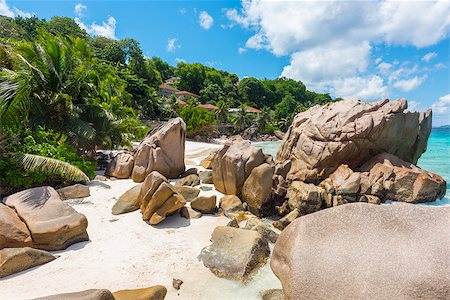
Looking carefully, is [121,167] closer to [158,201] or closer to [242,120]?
[158,201]

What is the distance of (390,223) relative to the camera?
4117 mm

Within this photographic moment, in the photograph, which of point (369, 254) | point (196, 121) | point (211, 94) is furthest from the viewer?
point (211, 94)

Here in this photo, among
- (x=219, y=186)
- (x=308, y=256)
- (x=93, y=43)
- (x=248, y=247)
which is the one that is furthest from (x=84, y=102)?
(x=93, y=43)

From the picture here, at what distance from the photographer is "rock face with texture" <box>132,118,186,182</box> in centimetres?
1209

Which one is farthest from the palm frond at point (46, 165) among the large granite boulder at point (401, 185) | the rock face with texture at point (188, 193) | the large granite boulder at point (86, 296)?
the large granite boulder at point (401, 185)

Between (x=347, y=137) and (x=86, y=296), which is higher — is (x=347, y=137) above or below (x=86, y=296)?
above

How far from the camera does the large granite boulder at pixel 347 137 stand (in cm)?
1298

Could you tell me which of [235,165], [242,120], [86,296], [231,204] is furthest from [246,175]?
[242,120]

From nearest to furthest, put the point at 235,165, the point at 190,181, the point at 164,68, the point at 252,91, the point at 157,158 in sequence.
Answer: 1. the point at 235,165
2. the point at 190,181
3. the point at 157,158
4. the point at 252,91
5. the point at 164,68

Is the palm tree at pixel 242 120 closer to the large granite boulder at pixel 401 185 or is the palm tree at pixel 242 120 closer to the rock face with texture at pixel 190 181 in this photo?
the rock face with texture at pixel 190 181

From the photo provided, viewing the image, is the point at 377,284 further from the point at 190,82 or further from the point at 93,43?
the point at 190,82

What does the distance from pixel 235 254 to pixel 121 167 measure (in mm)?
8695

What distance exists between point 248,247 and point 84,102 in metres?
12.0

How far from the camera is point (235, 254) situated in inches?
229
